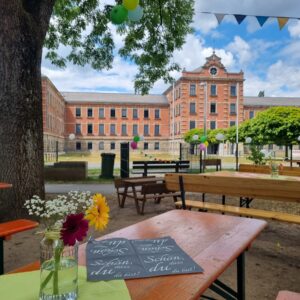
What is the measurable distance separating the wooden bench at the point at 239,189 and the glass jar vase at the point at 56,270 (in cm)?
350

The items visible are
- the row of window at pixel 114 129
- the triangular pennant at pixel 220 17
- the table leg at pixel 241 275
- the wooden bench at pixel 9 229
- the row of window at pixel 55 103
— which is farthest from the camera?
the row of window at pixel 114 129

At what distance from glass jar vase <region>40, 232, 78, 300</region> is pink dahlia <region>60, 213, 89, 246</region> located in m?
0.05

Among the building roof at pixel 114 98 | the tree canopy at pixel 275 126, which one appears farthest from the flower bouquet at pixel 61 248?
the building roof at pixel 114 98

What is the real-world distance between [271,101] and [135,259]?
207 feet

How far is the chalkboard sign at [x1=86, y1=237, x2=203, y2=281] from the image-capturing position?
59.2 inches

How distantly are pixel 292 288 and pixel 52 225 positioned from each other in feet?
9.42

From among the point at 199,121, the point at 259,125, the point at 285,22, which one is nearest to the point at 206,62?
the point at 199,121

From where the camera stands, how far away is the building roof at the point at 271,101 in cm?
5708

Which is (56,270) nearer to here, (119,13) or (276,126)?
(119,13)

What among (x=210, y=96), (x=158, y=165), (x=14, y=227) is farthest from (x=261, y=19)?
(x=210, y=96)

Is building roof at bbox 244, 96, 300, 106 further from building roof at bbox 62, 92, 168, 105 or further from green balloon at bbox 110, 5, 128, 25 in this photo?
green balloon at bbox 110, 5, 128, 25

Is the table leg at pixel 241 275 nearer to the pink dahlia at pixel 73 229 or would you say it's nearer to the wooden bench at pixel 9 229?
the pink dahlia at pixel 73 229

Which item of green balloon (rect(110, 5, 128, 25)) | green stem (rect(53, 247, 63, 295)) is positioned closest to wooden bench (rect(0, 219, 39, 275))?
green stem (rect(53, 247, 63, 295))

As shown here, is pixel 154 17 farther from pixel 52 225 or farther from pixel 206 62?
pixel 206 62
